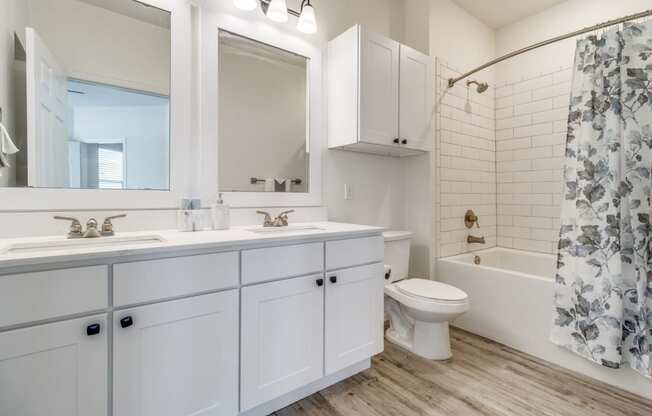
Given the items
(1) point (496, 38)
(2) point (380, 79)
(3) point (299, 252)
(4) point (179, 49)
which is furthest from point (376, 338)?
(1) point (496, 38)

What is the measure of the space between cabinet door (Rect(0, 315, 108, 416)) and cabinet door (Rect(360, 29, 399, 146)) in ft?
5.31

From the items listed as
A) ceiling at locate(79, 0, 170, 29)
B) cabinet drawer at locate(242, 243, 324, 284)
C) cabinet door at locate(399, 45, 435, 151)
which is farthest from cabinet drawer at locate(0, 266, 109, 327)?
cabinet door at locate(399, 45, 435, 151)

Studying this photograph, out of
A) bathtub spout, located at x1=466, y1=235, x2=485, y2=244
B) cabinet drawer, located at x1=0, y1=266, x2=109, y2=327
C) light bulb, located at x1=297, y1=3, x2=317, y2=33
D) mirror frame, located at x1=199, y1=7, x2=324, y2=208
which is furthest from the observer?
bathtub spout, located at x1=466, y1=235, x2=485, y2=244

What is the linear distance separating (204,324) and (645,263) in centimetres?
218

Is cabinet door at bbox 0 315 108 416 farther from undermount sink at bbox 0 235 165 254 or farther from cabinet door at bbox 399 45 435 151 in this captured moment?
cabinet door at bbox 399 45 435 151

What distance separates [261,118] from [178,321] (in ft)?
4.16

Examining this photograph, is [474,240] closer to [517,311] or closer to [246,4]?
[517,311]

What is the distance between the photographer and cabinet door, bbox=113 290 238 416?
3.43 feet

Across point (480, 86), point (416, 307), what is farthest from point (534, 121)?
point (416, 307)

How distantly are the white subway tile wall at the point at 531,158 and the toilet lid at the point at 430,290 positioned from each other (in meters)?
1.29

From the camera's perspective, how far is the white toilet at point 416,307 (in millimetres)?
1878

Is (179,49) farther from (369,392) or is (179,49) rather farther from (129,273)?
(369,392)

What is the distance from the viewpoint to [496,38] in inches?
119

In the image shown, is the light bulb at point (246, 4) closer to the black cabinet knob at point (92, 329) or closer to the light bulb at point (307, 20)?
the light bulb at point (307, 20)
